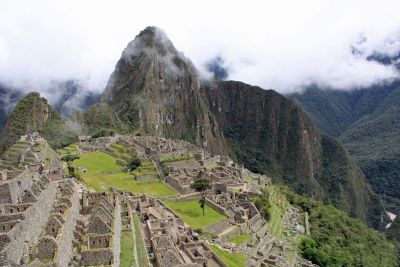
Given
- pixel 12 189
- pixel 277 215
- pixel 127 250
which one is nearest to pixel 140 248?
pixel 127 250

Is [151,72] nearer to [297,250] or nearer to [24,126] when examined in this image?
[24,126]

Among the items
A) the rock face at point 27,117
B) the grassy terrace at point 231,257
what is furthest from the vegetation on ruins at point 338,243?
the rock face at point 27,117

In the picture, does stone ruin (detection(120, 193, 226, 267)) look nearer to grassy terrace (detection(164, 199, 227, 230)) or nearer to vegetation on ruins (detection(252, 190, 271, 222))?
grassy terrace (detection(164, 199, 227, 230))

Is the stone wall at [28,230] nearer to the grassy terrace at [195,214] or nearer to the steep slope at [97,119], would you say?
the grassy terrace at [195,214]

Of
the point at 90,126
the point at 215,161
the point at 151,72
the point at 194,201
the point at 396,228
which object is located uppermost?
the point at 151,72

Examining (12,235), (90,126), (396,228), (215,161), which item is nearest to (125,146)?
(215,161)

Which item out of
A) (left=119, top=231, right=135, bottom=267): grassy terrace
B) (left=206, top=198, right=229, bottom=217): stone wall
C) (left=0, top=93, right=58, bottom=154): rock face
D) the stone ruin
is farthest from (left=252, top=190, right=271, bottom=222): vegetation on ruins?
(left=0, top=93, right=58, bottom=154): rock face
